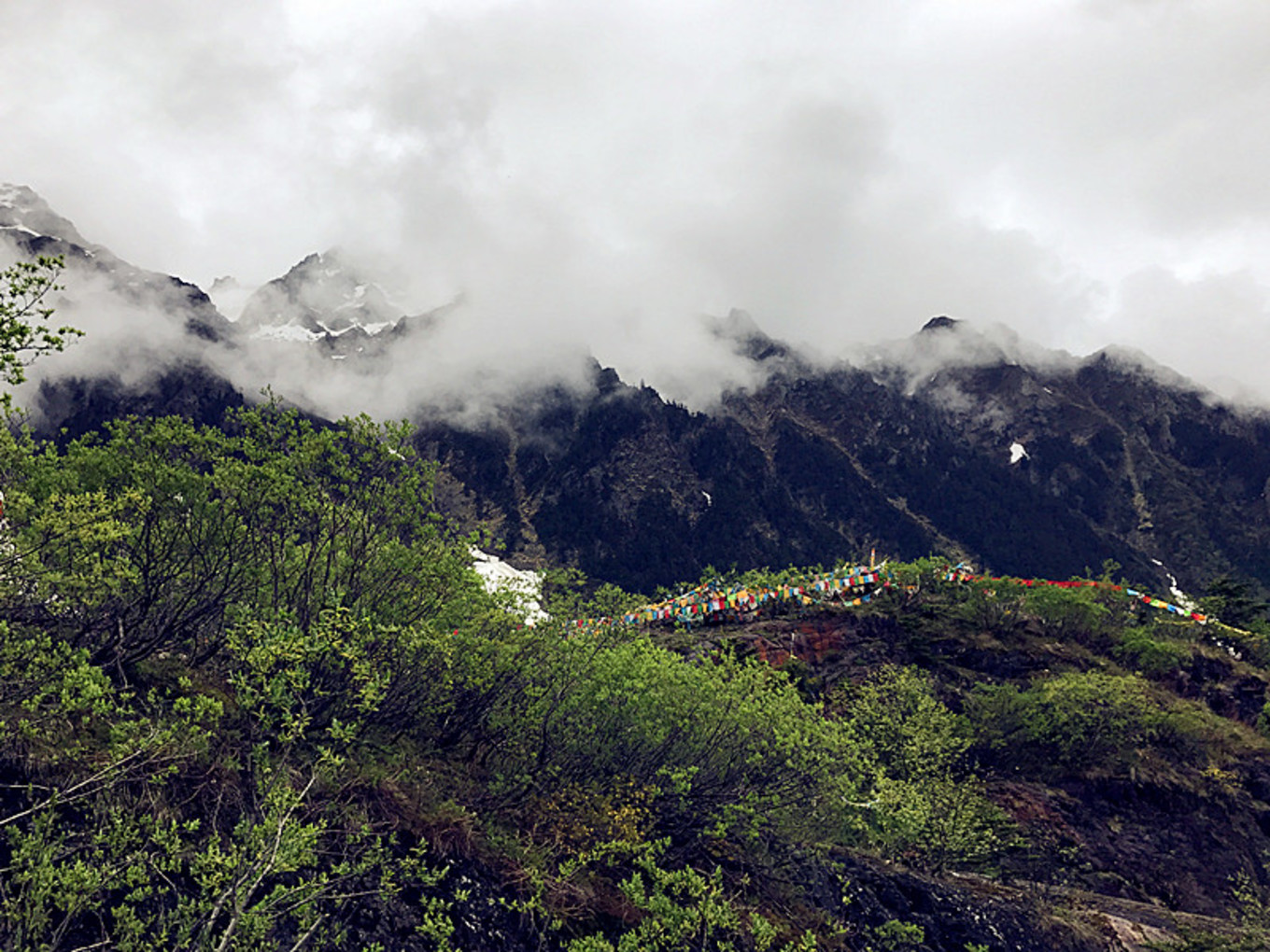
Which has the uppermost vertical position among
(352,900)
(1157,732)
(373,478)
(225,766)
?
(373,478)

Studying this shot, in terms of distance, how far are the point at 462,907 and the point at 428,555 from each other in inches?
388

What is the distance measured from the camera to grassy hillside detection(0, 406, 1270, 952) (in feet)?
47.0

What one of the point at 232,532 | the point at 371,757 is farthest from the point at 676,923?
the point at 232,532

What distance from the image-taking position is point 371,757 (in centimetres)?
2111

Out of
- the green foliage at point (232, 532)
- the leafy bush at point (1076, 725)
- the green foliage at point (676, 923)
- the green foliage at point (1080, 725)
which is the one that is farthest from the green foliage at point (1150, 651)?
the green foliage at point (232, 532)

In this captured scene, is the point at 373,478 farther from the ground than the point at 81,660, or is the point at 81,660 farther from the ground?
the point at 373,478

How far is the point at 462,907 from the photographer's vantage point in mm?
19188

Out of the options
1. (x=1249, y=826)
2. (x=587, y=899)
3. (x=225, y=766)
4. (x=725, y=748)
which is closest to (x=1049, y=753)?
(x=1249, y=826)

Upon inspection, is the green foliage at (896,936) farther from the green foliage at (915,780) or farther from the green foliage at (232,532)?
the green foliage at (232,532)

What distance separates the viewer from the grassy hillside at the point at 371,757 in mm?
14320

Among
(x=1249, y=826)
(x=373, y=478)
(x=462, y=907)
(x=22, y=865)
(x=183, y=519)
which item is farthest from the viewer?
(x=1249, y=826)

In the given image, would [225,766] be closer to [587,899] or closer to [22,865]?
[22,865]

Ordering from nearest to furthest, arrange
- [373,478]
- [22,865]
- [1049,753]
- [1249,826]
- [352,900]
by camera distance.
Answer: [22,865] < [352,900] < [373,478] < [1249,826] < [1049,753]

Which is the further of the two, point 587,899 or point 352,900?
point 587,899
